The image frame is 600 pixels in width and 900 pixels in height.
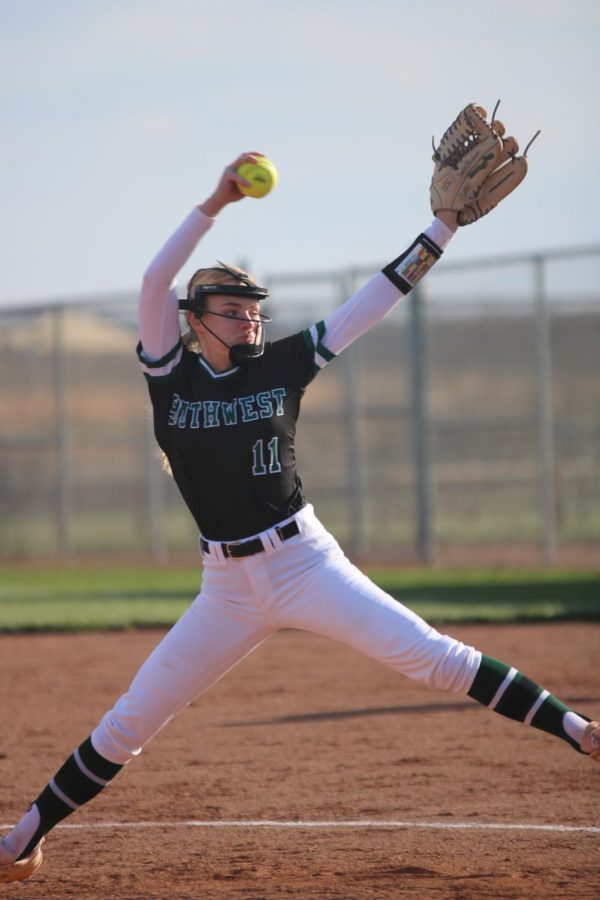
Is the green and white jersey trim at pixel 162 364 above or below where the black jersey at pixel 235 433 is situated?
above

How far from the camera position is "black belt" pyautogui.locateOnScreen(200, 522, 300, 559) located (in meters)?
4.22

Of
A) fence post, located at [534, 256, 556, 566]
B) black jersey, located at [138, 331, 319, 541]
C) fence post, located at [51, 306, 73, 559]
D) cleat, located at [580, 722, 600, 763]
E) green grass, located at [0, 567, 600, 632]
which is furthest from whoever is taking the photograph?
fence post, located at [51, 306, 73, 559]

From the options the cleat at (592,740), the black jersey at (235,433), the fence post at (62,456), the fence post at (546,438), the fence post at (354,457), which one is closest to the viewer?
the cleat at (592,740)

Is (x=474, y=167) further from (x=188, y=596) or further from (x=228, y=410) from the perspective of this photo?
(x=188, y=596)

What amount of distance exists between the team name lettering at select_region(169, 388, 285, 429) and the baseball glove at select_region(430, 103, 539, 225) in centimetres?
90

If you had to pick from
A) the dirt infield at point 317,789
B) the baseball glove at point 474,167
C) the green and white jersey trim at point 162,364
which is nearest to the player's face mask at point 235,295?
the green and white jersey trim at point 162,364

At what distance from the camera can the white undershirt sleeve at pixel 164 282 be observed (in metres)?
4.25

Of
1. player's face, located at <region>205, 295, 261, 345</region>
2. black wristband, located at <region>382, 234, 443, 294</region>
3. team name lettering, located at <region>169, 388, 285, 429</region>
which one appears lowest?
team name lettering, located at <region>169, 388, 285, 429</region>

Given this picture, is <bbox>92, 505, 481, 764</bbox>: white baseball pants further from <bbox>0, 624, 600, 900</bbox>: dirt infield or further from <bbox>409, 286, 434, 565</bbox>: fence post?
<bbox>409, 286, 434, 565</bbox>: fence post

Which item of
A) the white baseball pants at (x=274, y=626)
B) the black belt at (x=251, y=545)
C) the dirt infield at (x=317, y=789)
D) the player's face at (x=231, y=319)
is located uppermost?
the player's face at (x=231, y=319)

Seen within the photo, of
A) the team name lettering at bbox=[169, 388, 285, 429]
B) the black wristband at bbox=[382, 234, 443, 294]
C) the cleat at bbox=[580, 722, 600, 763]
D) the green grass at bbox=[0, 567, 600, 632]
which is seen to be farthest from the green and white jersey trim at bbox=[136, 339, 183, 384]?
the green grass at bbox=[0, 567, 600, 632]

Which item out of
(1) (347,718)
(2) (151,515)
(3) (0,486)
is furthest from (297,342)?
(3) (0,486)

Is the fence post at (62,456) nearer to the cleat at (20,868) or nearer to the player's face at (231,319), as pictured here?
the cleat at (20,868)

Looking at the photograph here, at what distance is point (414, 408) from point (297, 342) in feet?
39.6
